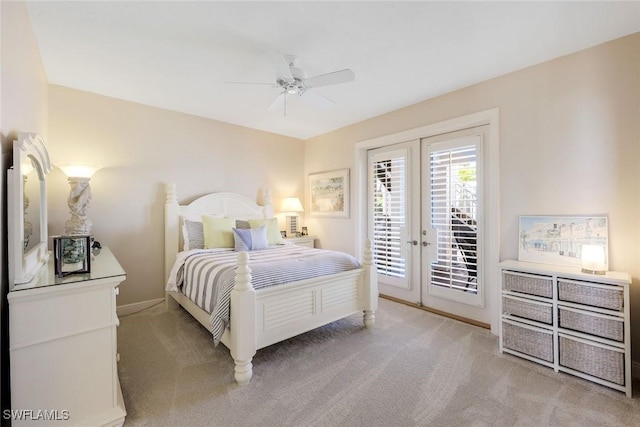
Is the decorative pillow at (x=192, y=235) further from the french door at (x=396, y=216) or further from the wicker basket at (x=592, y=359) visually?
the wicker basket at (x=592, y=359)

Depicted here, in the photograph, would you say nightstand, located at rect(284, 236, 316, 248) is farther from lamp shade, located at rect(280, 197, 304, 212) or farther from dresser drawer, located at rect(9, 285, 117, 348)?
dresser drawer, located at rect(9, 285, 117, 348)

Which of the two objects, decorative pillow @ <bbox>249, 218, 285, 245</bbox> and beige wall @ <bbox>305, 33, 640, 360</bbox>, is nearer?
beige wall @ <bbox>305, 33, 640, 360</bbox>

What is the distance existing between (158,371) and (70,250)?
1.15 m

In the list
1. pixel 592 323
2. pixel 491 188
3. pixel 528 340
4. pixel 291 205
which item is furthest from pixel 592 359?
pixel 291 205

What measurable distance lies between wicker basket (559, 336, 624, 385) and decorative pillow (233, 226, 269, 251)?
2966 mm

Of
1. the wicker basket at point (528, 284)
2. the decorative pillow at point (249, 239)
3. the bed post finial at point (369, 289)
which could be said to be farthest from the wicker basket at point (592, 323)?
the decorative pillow at point (249, 239)

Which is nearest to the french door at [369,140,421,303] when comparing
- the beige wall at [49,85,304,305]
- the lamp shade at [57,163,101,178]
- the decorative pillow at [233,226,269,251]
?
the decorative pillow at [233,226,269,251]

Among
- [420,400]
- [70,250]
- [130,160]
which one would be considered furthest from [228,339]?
[130,160]

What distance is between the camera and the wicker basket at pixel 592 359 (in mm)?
1894

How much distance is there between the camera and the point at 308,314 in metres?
2.49

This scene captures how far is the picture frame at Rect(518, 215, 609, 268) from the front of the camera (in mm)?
2215

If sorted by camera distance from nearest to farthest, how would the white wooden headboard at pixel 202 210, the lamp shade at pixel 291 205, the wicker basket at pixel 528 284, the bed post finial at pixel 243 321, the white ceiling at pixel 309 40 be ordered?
the white ceiling at pixel 309 40, the bed post finial at pixel 243 321, the wicker basket at pixel 528 284, the white wooden headboard at pixel 202 210, the lamp shade at pixel 291 205

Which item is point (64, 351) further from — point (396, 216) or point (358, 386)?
point (396, 216)

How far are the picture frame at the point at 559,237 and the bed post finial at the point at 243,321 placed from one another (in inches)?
97.3
